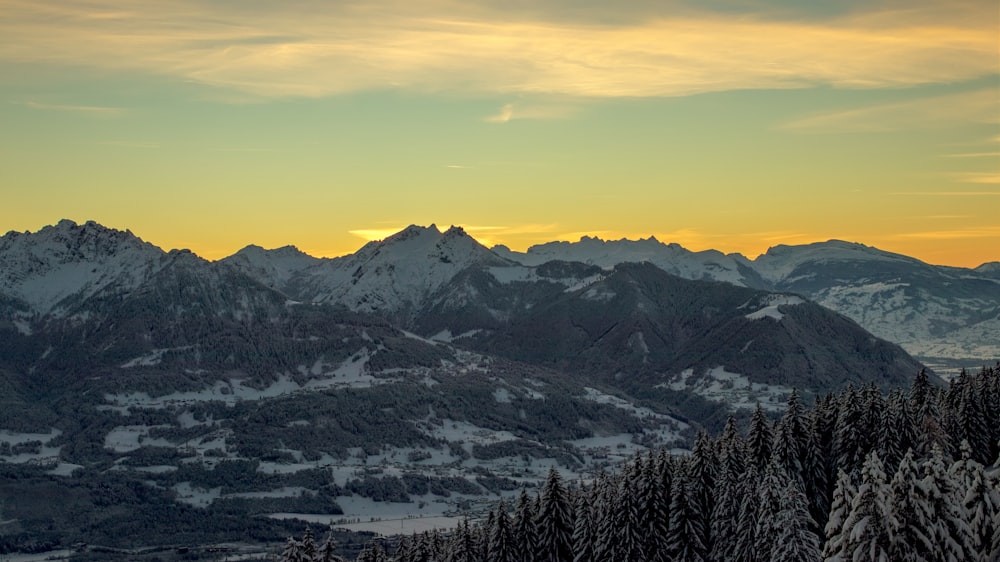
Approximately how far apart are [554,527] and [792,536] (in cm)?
3649

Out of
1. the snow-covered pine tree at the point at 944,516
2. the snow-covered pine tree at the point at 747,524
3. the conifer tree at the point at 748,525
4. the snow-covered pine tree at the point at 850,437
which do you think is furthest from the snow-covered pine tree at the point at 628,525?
the snow-covered pine tree at the point at 944,516

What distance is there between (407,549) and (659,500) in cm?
3392

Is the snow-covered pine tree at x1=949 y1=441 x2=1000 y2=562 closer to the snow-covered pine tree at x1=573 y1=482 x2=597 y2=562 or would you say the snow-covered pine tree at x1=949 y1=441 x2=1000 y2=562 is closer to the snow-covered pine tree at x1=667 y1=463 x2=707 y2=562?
the snow-covered pine tree at x1=667 y1=463 x2=707 y2=562

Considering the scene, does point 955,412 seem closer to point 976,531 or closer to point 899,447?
point 899,447

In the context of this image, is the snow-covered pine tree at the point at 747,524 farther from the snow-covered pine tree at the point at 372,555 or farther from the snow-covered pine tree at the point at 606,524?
the snow-covered pine tree at the point at 372,555

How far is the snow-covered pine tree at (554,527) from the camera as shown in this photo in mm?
126438

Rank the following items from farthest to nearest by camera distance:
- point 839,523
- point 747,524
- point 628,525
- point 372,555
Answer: point 372,555, point 628,525, point 747,524, point 839,523

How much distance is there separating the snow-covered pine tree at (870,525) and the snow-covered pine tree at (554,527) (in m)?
64.7

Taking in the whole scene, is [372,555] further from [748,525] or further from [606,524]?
[748,525]

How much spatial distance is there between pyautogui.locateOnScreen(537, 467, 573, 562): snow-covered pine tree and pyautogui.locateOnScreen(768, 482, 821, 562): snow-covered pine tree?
101 feet

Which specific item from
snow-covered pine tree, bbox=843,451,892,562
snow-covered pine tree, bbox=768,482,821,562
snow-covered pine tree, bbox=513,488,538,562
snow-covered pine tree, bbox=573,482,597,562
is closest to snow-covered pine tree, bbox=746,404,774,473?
snow-covered pine tree, bbox=573,482,597,562

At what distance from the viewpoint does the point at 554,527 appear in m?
127

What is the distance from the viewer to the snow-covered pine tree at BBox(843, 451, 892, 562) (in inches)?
2434

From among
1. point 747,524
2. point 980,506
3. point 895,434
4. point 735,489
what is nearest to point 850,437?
point 895,434
